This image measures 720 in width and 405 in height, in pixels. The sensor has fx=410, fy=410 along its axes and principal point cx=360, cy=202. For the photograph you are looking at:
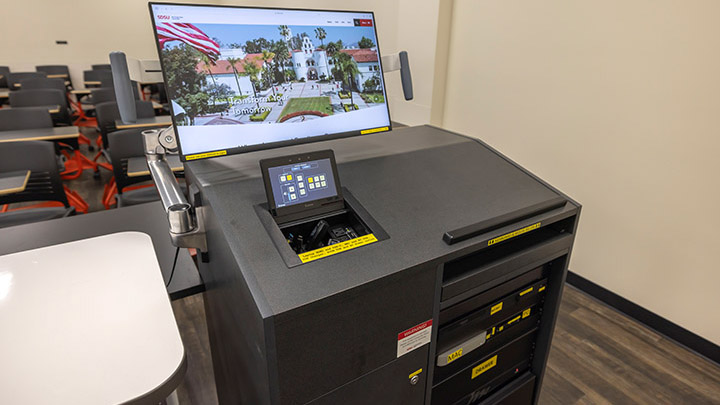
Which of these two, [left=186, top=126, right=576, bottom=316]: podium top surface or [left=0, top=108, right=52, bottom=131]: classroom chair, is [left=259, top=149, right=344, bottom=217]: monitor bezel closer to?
[left=186, top=126, right=576, bottom=316]: podium top surface

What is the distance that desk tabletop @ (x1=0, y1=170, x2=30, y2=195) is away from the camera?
2.12 m

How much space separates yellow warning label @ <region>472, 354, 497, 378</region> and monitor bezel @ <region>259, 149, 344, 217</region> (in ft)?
1.91

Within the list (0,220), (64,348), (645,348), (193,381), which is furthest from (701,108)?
(0,220)

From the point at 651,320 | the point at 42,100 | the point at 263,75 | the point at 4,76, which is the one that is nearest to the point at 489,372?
the point at 263,75

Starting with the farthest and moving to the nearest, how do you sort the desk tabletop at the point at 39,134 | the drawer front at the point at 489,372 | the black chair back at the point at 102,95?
the black chair back at the point at 102,95, the desk tabletop at the point at 39,134, the drawer front at the point at 489,372

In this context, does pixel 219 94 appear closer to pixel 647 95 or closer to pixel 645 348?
pixel 647 95

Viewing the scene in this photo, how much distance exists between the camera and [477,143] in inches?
48.7

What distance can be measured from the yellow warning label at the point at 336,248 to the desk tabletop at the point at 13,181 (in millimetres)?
2186

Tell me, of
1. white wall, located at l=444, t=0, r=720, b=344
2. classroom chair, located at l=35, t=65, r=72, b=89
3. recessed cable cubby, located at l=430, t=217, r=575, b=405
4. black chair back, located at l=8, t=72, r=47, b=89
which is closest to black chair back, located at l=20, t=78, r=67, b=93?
black chair back, located at l=8, t=72, r=47, b=89

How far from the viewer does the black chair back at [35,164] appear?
2.41m

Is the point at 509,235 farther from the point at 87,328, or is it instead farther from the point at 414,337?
the point at 87,328

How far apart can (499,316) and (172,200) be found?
2.81 feet

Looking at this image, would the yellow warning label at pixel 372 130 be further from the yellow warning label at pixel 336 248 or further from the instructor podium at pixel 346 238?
the yellow warning label at pixel 336 248

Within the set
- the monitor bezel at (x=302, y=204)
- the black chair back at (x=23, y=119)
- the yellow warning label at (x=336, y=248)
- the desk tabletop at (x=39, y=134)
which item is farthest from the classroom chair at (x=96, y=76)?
the yellow warning label at (x=336, y=248)
